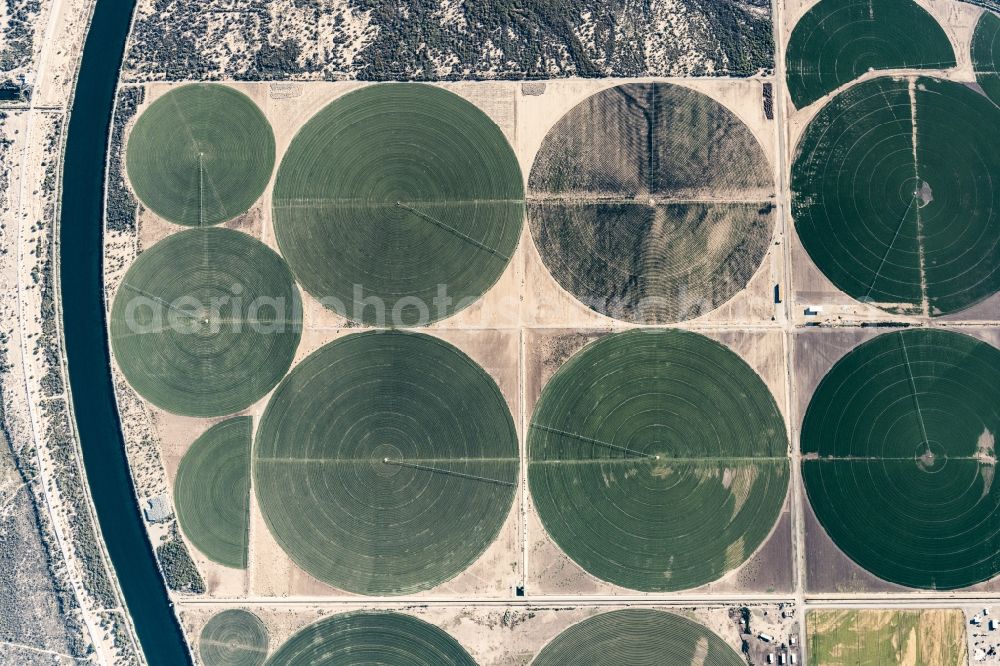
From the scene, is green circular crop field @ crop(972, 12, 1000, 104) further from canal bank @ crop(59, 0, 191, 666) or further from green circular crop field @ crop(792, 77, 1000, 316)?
canal bank @ crop(59, 0, 191, 666)

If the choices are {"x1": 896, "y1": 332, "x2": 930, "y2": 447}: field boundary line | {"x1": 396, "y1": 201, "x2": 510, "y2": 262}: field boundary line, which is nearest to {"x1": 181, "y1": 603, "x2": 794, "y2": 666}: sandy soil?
{"x1": 896, "y1": 332, "x2": 930, "y2": 447}: field boundary line

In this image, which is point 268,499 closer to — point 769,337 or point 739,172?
point 769,337

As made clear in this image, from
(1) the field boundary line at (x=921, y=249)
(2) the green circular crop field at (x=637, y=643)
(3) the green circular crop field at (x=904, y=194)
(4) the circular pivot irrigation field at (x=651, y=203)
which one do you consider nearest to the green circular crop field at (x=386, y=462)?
(2) the green circular crop field at (x=637, y=643)

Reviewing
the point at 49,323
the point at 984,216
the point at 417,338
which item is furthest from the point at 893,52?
the point at 49,323

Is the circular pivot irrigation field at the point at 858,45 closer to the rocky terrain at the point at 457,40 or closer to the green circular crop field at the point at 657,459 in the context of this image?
the rocky terrain at the point at 457,40

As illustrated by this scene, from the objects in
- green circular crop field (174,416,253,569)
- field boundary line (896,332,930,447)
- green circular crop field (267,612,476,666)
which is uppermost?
field boundary line (896,332,930,447)
